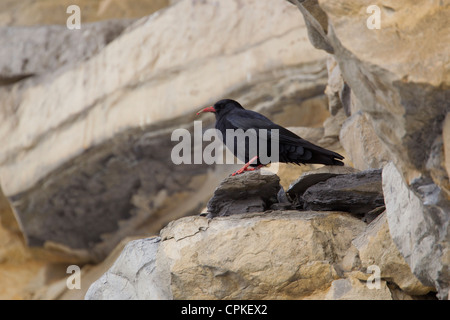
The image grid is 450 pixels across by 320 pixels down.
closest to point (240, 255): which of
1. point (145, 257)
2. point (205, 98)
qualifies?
point (145, 257)

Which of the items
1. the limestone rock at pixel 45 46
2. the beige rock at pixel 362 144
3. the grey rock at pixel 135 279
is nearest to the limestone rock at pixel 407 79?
the grey rock at pixel 135 279

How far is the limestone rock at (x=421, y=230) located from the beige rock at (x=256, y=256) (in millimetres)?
448

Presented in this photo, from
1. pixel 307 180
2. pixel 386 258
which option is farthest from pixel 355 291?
pixel 307 180

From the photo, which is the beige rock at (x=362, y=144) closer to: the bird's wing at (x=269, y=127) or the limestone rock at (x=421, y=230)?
the bird's wing at (x=269, y=127)

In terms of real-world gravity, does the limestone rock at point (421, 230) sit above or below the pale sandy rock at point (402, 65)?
below

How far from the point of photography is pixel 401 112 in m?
2.65

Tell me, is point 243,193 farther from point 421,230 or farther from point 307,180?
point 421,230

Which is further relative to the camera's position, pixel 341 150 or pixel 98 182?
pixel 98 182

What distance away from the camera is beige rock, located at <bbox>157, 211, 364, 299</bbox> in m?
3.56

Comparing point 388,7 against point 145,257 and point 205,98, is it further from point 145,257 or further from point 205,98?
point 205,98

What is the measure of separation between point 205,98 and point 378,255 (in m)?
3.84

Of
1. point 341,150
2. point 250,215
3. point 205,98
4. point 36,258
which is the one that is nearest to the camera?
point 250,215

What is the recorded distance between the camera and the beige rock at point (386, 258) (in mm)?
3428

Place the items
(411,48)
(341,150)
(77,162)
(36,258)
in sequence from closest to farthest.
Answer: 1. (411,48)
2. (341,150)
3. (77,162)
4. (36,258)
